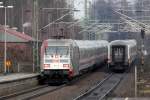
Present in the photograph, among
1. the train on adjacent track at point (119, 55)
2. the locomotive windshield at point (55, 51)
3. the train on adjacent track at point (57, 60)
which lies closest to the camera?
the train on adjacent track at point (57, 60)

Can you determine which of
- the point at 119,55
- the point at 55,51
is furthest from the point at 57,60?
the point at 119,55

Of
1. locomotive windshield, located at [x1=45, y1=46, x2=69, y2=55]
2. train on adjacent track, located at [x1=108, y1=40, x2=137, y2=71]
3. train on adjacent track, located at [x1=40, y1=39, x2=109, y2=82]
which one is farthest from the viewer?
train on adjacent track, located at [x1=108, y1=40, x2=137, y2=71]

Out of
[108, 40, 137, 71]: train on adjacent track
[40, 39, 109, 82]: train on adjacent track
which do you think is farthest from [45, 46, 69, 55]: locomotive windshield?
[108, 40, 137, 71]: train on adjacent track

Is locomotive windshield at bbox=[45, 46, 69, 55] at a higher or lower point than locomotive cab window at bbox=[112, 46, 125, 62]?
higher

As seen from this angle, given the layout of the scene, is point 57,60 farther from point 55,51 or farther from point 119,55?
point 119,55


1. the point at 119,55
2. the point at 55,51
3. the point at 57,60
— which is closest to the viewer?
the point at 57,60

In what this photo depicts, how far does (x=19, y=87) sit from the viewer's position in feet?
108

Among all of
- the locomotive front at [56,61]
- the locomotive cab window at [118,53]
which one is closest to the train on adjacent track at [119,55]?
the locomotive cab window at [118,53]

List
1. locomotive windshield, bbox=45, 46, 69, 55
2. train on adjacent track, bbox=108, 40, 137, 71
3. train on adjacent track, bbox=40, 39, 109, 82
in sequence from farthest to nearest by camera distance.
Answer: train on adjacent track, bbox=108, 40, 137, 71 → locomotive windshield, bbox=45, 46, 69, 55 → train on adjacent track, bbox=40, 39, 109, 82

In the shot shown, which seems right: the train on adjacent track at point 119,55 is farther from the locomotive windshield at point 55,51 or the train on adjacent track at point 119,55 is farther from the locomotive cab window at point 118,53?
the locomotive windshield at point 55,51

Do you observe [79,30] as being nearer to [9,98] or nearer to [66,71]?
[66,71]

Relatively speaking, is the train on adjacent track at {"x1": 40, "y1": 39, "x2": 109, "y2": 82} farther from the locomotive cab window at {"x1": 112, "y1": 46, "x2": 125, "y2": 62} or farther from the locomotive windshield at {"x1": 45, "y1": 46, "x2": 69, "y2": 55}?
the locomotive cab window at {"x1": 112, "y1": 46, "x2": 125, "y2": 62}

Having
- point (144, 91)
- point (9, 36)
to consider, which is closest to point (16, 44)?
point (9, 36)

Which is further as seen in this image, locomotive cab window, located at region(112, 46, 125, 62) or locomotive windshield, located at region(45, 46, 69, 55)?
locomotive cab window, located at region(112, 46, 125, 62)
